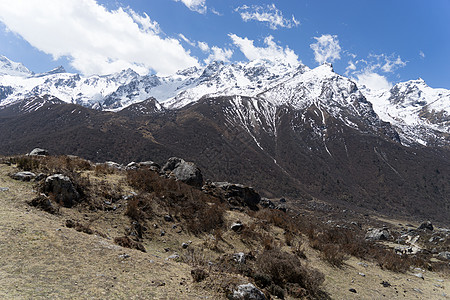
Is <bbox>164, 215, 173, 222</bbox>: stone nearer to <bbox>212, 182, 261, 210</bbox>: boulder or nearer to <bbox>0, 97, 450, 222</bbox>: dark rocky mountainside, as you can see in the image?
<bbox>212, 182, 261, 210</bbox>: boulder

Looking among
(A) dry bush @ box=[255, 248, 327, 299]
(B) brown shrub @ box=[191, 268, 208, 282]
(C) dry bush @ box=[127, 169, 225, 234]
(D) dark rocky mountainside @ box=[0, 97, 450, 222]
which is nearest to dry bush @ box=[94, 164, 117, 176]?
(C) dry bush @ box=[127, 169, 225, 234]

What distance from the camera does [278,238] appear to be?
14750 millimetres

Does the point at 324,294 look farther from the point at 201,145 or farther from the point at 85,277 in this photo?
the point at 201,145

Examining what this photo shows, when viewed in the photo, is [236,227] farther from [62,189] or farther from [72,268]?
[72,268]

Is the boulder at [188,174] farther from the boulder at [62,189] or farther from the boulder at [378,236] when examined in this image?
the boulder at [378,236]

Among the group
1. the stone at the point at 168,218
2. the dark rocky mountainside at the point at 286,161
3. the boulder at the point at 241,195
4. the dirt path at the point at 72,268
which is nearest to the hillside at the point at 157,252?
the dirt path at the point at 72,268

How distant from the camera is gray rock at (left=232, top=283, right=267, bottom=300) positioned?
6.41 meters

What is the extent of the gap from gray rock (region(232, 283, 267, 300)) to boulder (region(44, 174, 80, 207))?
8.30 m

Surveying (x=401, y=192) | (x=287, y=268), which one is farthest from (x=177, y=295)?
(x=401, y=192)

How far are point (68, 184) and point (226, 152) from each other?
161601mm

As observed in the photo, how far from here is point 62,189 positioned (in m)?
11.0

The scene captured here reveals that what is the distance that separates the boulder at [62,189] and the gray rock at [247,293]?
8300 mm

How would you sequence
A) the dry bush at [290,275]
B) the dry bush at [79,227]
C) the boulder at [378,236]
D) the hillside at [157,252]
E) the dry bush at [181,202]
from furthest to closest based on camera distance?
the boulder at [378,236] → the dry bush at [181,202] → the dry bush at [79,227] → the dry bush at [290,275] → the hillside at [157,252]

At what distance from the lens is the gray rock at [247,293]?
6407mm
